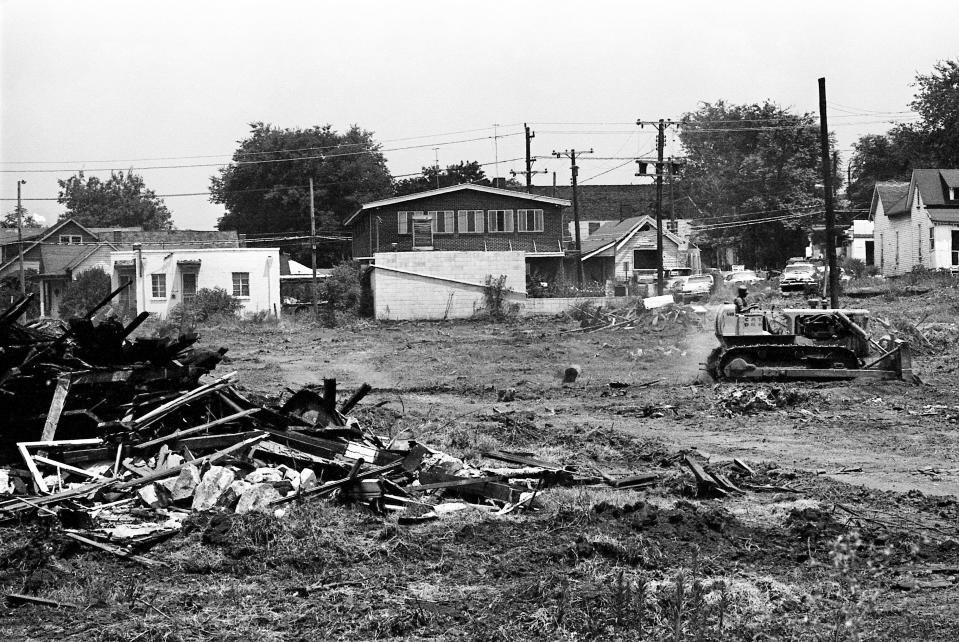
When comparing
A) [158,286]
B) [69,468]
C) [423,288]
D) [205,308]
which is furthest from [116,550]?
[158,286]

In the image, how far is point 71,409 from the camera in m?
12.3

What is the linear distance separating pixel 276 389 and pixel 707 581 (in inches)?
683

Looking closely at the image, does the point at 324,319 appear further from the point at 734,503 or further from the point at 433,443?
the point at 734,503

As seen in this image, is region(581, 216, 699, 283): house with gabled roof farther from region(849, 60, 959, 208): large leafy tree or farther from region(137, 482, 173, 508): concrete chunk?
region(137, 482, 173, 508): concrete chunk

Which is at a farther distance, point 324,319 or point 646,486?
point 324,319

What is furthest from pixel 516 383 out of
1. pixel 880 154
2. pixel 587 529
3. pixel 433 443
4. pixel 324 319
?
pixel 880 154

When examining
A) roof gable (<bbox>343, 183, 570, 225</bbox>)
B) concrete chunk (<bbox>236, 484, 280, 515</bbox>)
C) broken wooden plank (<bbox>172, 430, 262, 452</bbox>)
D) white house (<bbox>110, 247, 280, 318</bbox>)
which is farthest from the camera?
roof gable (<bbox>343, 183, 570, 225</bbox>)

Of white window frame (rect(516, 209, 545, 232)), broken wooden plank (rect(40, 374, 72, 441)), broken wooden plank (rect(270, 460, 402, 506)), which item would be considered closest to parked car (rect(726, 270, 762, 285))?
white window frame (rect(516, 209, 545, 232))

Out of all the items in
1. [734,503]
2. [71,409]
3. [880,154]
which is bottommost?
[734,503]

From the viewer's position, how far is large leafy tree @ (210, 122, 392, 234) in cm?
8019

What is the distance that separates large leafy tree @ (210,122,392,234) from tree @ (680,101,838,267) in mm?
25769

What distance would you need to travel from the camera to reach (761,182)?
7850 centimetres

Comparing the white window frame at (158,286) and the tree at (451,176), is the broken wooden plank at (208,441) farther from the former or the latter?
the tree at (451,176)

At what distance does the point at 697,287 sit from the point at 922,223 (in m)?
12.7
